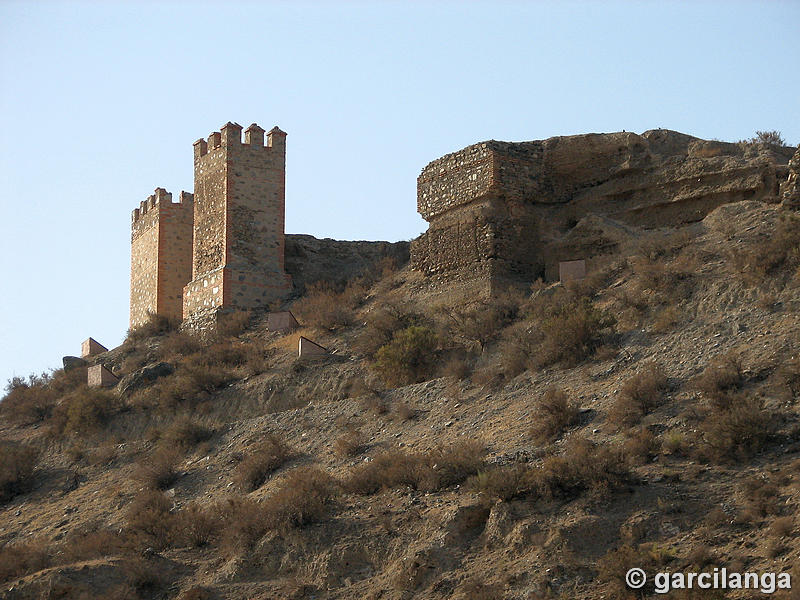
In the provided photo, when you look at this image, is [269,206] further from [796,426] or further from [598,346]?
[796,426]

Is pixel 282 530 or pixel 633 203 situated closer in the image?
pixel 282 530

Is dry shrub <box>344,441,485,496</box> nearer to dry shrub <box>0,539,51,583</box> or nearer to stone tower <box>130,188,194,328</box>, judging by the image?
dry shrub <box>0,539,51,583</box>

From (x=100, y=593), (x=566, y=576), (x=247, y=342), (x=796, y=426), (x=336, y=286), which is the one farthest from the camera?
(x=336, y=286)

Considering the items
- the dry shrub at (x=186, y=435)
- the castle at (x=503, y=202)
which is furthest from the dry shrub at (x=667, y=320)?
the dry shrub at (x=186, y=435)

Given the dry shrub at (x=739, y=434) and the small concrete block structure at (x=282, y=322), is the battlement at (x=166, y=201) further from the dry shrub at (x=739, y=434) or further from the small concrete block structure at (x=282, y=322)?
the dry shrub at (x=739, y=434)

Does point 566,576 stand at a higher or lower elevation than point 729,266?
lower

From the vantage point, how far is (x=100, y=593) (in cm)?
1593

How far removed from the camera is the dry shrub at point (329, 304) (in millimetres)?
25125

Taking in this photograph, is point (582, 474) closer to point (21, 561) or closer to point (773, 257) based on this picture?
point (773, 257)

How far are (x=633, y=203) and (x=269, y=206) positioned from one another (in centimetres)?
929

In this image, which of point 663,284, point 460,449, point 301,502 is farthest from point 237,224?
point 460,449

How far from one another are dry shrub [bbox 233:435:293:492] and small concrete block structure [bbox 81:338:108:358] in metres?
12.2

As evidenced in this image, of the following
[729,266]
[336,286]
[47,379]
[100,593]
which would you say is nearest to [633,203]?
[729,266]

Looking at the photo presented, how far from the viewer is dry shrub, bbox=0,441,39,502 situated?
23.0 meters
